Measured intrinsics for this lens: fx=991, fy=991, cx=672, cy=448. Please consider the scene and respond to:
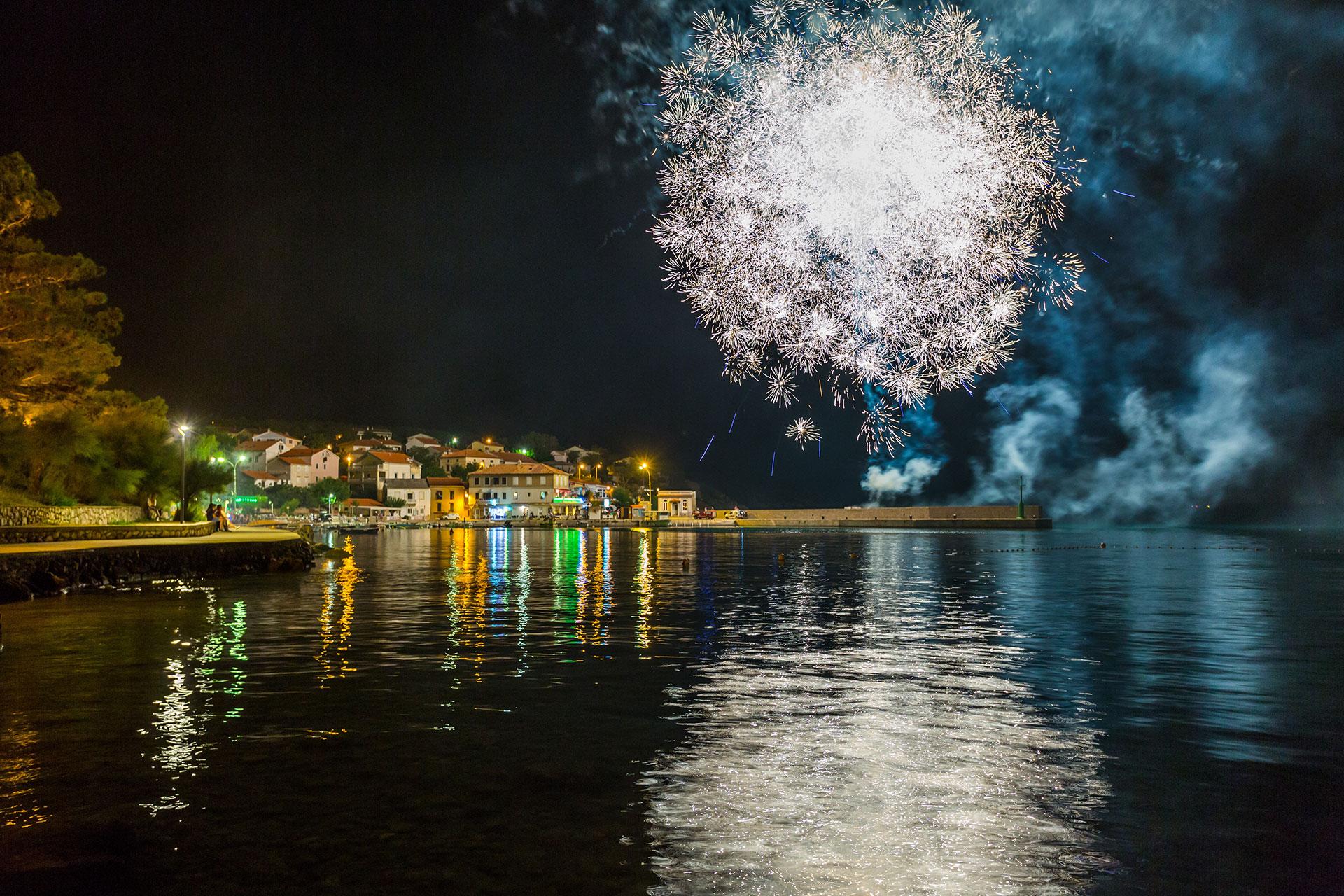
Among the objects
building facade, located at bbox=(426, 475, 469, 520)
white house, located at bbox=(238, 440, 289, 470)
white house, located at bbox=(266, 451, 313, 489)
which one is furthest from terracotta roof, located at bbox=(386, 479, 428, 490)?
white house, located at bbox=(238, 440, 289, 470)

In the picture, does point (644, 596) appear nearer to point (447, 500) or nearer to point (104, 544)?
point (104, 544)

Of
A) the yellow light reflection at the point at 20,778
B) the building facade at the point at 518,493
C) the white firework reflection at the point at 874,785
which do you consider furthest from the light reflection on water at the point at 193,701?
the building facade at the point at 518,493

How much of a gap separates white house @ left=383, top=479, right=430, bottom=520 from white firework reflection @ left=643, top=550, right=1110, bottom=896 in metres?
153

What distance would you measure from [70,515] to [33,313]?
387 inches

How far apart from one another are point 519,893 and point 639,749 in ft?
12.7

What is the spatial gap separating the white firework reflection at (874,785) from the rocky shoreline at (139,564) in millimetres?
22002

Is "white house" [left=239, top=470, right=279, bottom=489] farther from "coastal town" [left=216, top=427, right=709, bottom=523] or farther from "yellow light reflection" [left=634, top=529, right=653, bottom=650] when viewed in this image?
"yellow light reflection" [left=634, top=529, right=653, bottom=650]

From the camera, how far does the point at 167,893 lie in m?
6.55

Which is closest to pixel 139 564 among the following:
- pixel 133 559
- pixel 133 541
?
pixel 133 559

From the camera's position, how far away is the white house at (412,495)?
6393 inches

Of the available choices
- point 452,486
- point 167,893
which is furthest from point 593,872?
point 452,486

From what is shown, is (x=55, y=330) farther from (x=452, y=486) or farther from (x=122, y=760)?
(x=452, y=486)

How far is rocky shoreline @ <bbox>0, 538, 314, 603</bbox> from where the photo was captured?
90.1 feet

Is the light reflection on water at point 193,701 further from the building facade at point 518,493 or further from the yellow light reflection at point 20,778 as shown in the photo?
the building facade at point 518,493
